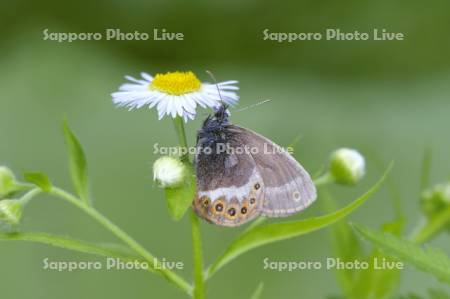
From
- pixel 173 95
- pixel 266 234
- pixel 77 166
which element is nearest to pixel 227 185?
pixel 266 234

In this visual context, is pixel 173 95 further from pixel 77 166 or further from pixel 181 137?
pixel 77 166

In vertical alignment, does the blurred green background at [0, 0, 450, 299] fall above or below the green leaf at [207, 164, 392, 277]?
above

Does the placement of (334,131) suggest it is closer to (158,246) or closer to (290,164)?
(158,246)

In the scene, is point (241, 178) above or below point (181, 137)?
Result: below

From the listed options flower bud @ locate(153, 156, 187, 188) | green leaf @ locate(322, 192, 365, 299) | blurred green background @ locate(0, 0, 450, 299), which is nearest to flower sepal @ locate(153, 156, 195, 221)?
flower bud @ locate(153, 156, 187, 188)

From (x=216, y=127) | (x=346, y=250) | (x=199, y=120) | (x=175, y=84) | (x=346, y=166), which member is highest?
(x=199, y=120)

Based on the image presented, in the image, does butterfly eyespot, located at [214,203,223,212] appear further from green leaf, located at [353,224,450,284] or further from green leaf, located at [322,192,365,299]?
green leaf, located at [322,192,365,299]
